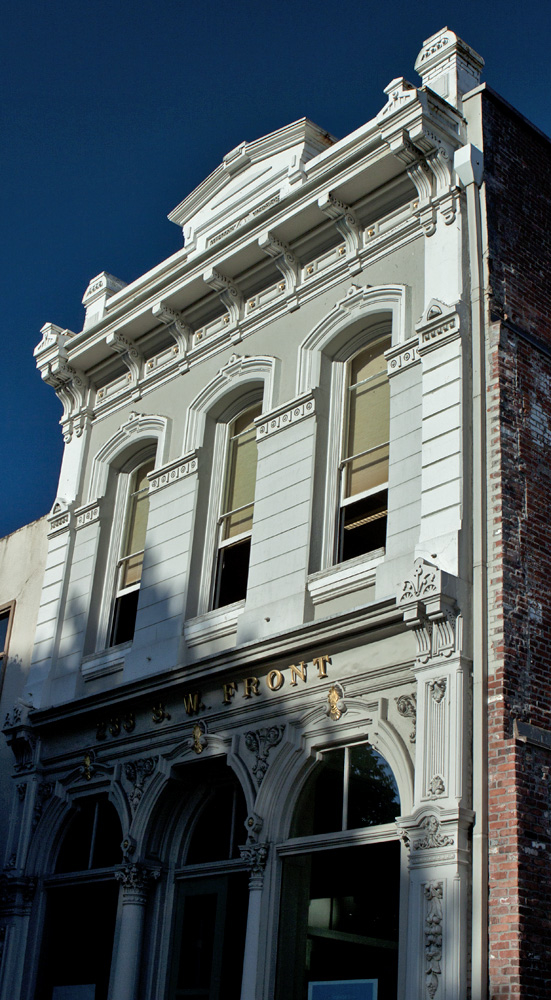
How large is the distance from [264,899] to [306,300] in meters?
7.37

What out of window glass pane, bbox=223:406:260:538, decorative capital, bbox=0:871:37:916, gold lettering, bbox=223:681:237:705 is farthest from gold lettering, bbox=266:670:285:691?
decorative capital, bbox=0:871:37:916

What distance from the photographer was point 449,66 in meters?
14.8

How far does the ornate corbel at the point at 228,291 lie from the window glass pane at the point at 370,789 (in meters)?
6.71

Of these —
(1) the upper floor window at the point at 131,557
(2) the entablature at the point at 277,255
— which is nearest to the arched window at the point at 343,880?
(1) the upper floor window at the point at 131,557

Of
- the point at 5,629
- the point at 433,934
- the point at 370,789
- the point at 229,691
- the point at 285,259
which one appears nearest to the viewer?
the point at 433,934

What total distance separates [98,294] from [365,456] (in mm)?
7256

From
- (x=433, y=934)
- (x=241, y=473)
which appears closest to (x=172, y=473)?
(x=241, y=473)

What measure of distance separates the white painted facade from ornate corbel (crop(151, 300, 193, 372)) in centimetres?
4

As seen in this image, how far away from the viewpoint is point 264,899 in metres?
12.2

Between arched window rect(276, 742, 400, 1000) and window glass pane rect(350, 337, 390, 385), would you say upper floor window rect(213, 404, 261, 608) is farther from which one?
arched window rect(276, 742, 400, 1000)

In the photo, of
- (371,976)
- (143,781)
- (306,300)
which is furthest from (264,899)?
(306,300)

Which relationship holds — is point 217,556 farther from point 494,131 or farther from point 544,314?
point 494,131

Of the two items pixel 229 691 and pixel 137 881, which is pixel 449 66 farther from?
pixel 137 881

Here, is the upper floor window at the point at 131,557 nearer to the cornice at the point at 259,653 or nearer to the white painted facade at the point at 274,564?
the white painted facade at the point at 274,564
